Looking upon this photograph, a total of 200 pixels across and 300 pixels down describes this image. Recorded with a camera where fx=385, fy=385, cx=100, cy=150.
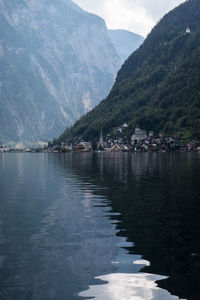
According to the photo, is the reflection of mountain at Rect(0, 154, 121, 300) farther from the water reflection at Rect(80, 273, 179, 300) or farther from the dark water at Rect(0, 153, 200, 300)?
the water reflection at Rect(80, 273, 179, 300)

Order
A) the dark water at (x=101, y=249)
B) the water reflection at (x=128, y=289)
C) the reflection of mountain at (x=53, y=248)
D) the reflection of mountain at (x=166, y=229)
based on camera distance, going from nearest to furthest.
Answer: the water reflection at (x=128, y=289) < the dark water at (x=101, y=249) < the reflection of mountain at (x=53, y=248) < the reflection of mountain at (x=166, y=229)

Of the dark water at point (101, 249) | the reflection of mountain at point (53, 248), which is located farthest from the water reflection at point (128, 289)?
the reflection of mountain at point (53, 248)

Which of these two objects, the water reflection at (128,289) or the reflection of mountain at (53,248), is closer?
the water reflection at (128,289)

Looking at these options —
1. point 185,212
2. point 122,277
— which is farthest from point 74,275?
point 185,212

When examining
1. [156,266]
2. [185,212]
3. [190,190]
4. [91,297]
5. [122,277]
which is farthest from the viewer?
[190,190]

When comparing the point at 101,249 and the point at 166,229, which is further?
the point at 166,229

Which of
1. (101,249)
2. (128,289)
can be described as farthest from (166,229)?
(128,289)

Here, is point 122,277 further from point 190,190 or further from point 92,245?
point 190,190

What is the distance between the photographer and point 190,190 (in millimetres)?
52094

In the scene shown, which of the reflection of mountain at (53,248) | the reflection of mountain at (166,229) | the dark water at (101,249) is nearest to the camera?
the dark water at (101,249)

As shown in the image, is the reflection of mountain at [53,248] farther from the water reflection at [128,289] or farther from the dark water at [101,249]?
the water reflection at [128,289]

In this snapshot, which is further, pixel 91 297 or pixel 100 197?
pixel 100 197

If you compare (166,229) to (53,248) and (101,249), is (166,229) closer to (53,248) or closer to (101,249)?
(101,249)

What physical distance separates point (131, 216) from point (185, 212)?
17.5 feet
